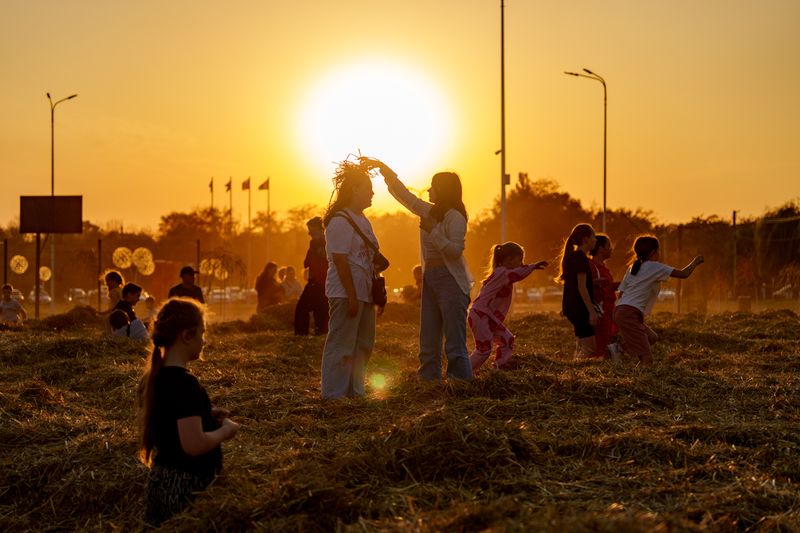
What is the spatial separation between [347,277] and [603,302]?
423 cm

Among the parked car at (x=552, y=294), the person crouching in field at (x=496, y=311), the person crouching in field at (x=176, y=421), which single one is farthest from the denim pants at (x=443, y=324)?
the parked car at (x=552, y=294)

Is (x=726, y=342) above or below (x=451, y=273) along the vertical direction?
below

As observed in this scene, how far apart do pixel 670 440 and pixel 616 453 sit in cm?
44

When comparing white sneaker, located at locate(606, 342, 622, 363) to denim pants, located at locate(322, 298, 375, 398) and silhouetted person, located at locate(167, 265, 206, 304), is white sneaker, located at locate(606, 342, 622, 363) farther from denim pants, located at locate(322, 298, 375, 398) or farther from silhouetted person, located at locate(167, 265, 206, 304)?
silhouetted person, located at locate(167, 265, 206, 304)

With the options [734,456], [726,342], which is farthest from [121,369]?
[726,342]

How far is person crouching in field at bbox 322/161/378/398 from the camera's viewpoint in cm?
836

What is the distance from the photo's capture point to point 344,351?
842cm

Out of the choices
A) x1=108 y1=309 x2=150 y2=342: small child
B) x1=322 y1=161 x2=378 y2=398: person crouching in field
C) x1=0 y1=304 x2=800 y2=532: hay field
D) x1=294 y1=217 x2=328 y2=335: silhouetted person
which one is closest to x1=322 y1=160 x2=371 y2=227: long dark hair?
x1=322 y1=161 x2=378 y2=398: person crouching in field

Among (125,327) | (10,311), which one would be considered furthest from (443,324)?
(10,311)

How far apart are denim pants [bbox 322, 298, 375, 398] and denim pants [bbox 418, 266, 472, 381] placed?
51 cm

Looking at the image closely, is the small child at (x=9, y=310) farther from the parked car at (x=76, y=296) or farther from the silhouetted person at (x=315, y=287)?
the parked car at (x=76, y=296)

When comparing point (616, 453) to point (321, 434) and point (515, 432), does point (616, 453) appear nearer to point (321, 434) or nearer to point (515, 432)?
point (515, 432)

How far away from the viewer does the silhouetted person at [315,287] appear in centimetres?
1405

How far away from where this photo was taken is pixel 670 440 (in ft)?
19.2
